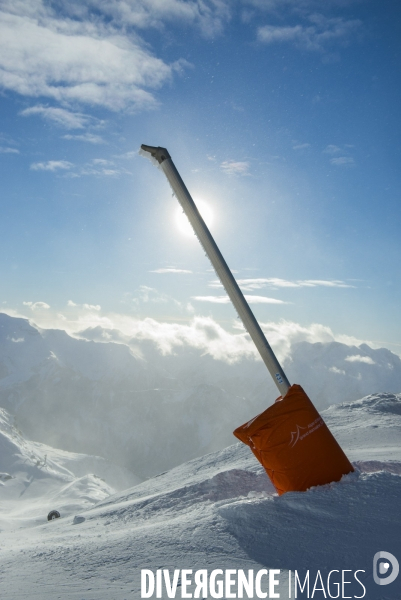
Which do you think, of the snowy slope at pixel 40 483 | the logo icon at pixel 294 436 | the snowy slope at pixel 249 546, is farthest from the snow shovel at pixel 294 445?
the snowy slope at pixel 40 483

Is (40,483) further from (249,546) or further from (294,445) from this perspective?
(249,546)

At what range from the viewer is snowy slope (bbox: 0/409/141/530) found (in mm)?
25614

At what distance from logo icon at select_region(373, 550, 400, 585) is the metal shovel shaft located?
2931 millimetres

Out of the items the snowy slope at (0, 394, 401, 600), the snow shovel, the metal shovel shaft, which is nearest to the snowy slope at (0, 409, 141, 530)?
the metal shovel shaft

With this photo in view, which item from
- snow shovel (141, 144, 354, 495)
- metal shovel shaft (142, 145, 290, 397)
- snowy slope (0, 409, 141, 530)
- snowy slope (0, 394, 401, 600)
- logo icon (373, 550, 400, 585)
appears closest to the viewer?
logo icon (373, 550, 400, 585)

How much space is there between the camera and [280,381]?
234 inches

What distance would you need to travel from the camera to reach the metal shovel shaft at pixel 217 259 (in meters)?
6.20

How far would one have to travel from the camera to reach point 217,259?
648cm

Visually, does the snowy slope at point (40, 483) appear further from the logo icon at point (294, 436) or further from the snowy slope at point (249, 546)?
the logo icon at point (294, 436)

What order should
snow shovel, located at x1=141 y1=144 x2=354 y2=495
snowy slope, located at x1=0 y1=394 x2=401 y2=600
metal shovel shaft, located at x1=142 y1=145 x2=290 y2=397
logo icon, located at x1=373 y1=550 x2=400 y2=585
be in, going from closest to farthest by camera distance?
1. logo icon, located at x1=373 y1=550 x2=400 y2=585
2. snowy slope, located at x1=0 y1=394 x2=401 y2=600
3. snow shovel, located at x1=141 y1=144 x2=354 y2=495
4. metal shovel shaft, located at x1=142 y1=145 x2=290 y2=397

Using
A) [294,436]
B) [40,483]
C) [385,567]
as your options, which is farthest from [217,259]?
[40,483]

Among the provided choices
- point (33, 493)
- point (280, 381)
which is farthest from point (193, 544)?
point (33, 493)

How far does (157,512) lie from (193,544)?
2.98 metres

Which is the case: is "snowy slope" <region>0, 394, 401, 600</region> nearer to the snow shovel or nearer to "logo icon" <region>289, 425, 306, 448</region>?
the snow shovel
